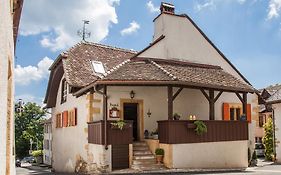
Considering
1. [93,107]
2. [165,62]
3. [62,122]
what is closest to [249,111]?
[165,62]

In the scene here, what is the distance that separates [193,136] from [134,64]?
15.1 feet

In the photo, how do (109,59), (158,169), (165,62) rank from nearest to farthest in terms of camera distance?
(158,169) < (165,62) < (109,59)

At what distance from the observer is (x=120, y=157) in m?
14.6

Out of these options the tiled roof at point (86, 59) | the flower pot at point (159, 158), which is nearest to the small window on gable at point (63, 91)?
the tiled roof at point (86, 59)

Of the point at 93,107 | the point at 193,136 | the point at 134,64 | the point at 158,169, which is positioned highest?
the point at 134,64

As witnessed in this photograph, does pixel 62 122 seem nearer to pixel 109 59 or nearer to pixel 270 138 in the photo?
pixel 109 59

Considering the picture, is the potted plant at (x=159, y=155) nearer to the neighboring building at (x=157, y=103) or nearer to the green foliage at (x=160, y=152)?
the green foliage at (x=160, y=152)

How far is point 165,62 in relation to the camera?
18594 mm

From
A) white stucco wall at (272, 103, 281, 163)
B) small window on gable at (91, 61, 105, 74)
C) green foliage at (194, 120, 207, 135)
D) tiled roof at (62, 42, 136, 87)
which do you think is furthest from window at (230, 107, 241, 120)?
small window on gable at (91, 61, 105, 74)

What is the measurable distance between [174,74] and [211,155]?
13.2 ft

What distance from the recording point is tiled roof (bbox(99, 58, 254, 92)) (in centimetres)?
1527

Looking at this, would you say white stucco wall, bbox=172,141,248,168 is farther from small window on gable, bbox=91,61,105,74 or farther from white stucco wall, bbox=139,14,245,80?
small window on gable, bbox=91,61,105,74

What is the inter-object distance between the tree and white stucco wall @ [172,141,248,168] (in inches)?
1954

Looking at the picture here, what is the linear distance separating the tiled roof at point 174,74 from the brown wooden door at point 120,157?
2804 mm
